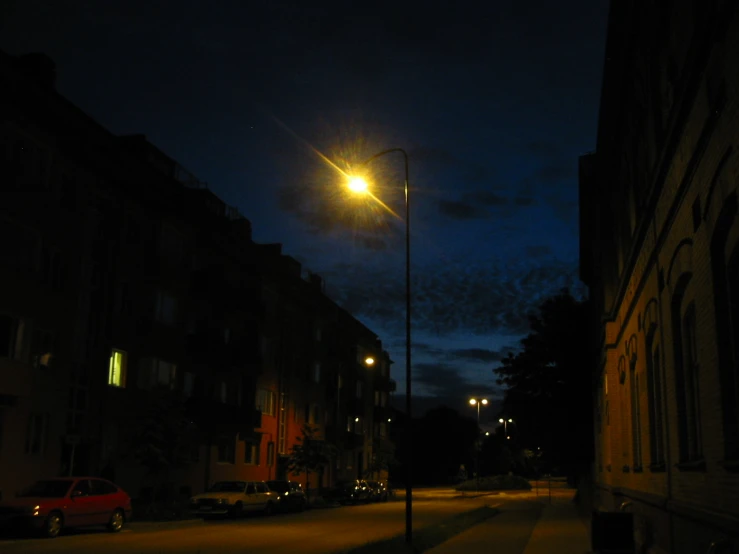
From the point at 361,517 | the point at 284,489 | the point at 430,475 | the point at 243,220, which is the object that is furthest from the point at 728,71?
the point at 430,475

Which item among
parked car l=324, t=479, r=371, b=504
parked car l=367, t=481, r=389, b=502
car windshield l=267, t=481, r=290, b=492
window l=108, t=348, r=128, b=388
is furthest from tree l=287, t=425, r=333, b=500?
window l=108, t=348, r=128, b=388

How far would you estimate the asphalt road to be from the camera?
18.4m

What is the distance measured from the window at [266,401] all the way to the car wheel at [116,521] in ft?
74.6

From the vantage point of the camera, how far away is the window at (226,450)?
41031 millimetres

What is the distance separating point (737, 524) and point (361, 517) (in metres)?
27.0

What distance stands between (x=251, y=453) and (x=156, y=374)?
1199cm

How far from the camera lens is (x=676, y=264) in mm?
11695

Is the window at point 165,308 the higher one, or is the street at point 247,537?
the window at point 165,308

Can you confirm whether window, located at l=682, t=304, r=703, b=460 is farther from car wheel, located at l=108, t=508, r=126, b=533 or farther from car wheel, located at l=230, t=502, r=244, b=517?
car wheel, located at l=230, t=502, r=244, b=517

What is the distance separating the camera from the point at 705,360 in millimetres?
9914

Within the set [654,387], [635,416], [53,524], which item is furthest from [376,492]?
[654,387]

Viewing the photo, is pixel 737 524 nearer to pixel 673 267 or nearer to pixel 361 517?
pixel 673 267

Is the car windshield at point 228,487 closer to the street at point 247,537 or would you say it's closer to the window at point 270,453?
the street at point 247,537

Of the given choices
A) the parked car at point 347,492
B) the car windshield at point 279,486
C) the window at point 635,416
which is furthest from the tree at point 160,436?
the window at point 635,416
